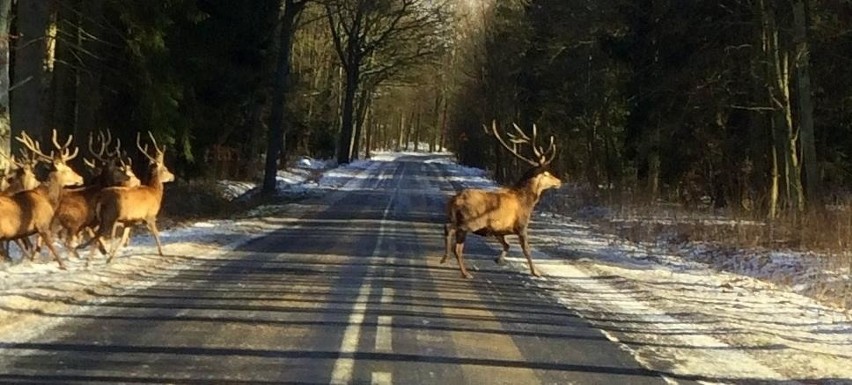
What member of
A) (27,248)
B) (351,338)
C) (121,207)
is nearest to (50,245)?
(27,248)

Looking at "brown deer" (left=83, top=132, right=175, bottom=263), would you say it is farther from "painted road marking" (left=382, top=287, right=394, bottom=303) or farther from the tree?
the tree

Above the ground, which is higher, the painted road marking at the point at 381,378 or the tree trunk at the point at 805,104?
the tree trunk at the point at 805,104

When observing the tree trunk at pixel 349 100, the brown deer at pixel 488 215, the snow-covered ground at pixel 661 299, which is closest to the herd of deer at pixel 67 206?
the snow-covered ground at pixel 661 299

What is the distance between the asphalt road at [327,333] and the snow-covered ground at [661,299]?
1.47ft

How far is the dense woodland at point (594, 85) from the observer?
2459 cm

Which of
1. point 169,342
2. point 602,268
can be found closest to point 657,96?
point 602,268

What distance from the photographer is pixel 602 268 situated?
17.8m

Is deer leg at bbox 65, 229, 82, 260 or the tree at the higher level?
the tree

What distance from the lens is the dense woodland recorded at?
80.7ft

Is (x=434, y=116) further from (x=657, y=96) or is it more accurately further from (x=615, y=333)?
(x=615, y=333)

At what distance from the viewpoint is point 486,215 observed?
16.6m

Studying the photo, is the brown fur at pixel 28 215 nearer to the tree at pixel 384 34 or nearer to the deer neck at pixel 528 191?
the deer neck at pixel 528 191

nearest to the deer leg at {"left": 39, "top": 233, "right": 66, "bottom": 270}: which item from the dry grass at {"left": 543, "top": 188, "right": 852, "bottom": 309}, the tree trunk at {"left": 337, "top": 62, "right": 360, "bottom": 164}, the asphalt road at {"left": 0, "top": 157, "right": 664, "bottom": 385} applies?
the asphalt road at {"left": 0, "top": 157, "right": 664, "bottom": 385}

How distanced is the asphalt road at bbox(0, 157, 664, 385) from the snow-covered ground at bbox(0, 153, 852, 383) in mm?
449
